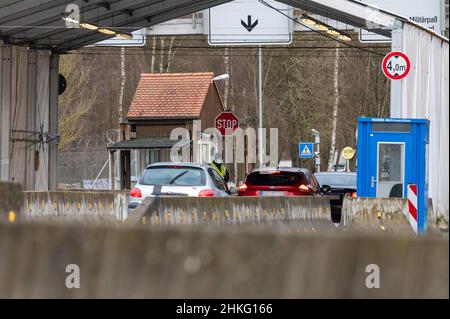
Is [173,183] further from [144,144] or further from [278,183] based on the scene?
[144,144]

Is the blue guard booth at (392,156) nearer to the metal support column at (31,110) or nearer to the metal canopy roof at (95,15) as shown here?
the metal canopy roof at (95,15)

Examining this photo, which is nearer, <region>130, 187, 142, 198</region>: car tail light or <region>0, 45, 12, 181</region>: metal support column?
<region>130, 187, 142, 198</region>: car tail light

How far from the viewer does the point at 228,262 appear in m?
5.92

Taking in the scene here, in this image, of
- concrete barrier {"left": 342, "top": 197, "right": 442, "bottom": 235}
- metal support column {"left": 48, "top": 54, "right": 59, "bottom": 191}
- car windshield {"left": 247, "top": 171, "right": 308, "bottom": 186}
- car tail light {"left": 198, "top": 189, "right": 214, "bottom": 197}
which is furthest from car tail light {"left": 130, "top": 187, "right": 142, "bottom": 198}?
metal support column {"left": 48, "top": 54, "right": 59, "bottom": 191}

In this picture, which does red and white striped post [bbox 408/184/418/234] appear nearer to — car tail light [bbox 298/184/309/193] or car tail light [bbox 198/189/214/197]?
car tail light [bbox 198/189/214/197]

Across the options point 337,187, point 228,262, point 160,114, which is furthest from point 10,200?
point 160,114

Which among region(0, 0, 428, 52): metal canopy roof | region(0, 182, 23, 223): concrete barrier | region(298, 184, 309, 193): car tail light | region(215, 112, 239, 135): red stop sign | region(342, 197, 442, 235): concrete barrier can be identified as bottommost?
region(342, 197, 442, 235): concrete barrier

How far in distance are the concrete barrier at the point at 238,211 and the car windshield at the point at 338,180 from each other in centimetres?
815

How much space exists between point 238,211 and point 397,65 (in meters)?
5.04

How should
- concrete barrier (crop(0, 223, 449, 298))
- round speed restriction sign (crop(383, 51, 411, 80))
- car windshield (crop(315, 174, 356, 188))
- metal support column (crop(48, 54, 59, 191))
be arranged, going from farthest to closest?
metal support column (crop(48, 54, 59, 191)), car windshield (crop(315, 174, 356, 188)), round speed restriction sign (crop(383, 51, 411, 80)), concrete barrier (crop(0, 223, 449, 298))

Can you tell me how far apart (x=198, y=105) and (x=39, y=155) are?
Answer: 14.5 meters

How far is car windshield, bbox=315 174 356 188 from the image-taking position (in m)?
28.8

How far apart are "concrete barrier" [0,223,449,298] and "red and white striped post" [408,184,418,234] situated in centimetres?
1264
